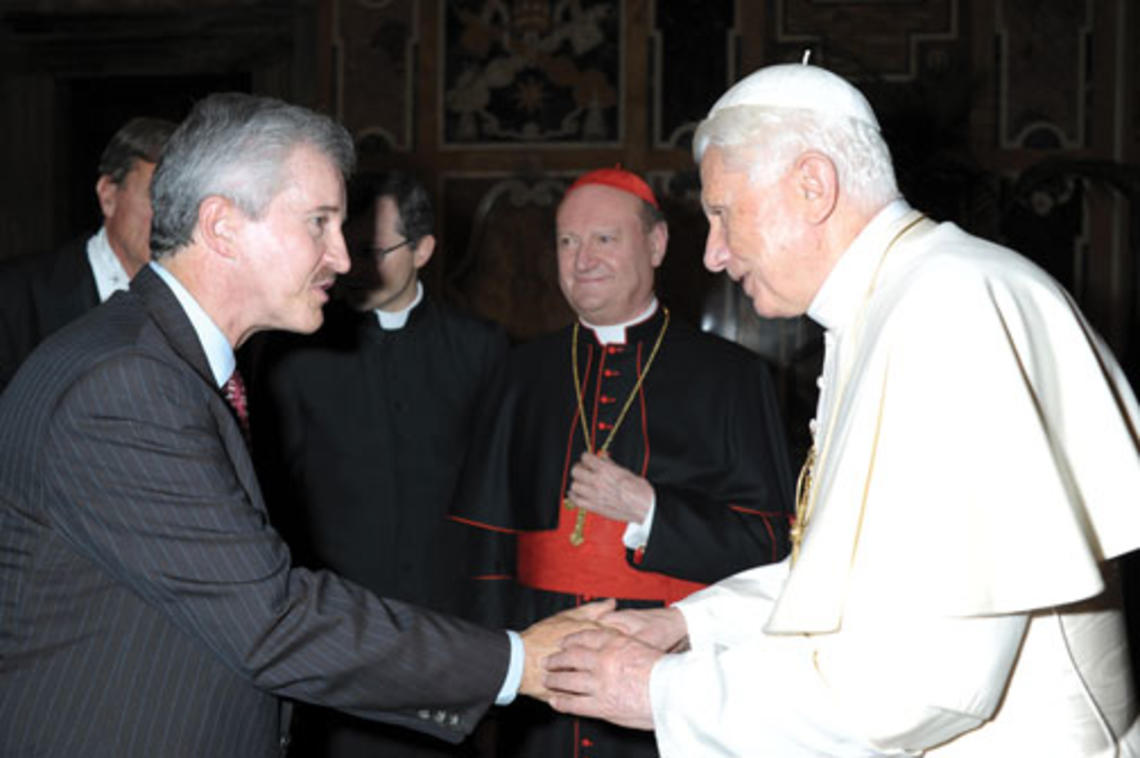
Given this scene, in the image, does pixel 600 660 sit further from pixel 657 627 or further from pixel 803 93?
pixel 803 93

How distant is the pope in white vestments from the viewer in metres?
1.68

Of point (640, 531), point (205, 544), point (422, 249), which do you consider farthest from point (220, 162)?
point (422, 249)

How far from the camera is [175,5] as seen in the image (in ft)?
24.8

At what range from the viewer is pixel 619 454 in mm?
3750

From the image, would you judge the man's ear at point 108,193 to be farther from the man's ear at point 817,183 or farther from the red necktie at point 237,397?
the man's ear at point 817,183

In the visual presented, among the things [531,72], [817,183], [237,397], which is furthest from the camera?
[531,72]

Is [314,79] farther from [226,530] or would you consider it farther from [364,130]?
[226,530]

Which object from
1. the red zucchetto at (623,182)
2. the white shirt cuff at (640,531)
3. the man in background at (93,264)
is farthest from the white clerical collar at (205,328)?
the red zucchetto at (623,182)

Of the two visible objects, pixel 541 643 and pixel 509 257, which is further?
pixel 509 257

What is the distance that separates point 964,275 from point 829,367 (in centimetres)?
49

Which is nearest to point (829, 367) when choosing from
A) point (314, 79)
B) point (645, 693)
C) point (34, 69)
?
point (645, 693)

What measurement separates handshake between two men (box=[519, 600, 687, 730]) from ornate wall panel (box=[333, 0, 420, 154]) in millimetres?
5208

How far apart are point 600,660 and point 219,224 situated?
1.05 m

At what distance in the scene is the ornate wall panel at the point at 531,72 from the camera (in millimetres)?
7184
